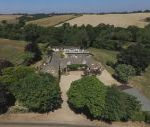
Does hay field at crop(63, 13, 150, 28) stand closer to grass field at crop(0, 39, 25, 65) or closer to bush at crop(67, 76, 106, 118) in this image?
grass field at crop(0, 39, 25, 65)

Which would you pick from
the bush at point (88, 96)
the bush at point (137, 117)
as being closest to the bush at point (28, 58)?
the bush at point (88, 96)

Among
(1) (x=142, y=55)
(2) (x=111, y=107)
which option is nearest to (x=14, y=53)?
(1) (x=142, y=55)

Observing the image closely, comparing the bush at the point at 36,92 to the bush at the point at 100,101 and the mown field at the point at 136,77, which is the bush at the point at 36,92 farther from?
the mown field at the point at 136,77

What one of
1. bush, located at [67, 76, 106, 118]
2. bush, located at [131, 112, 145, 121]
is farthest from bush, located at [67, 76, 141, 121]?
bush, located at [131, 112, 145, 121]

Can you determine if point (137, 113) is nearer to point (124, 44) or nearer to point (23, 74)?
point (23, 74)

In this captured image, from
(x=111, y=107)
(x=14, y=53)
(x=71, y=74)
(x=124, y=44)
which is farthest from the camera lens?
(x=124, y=44)
